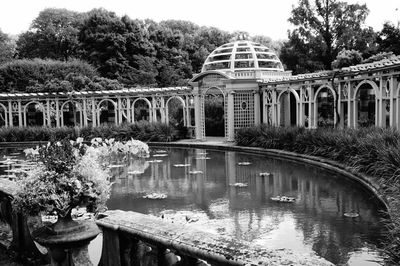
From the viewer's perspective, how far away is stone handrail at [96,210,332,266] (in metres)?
2.54

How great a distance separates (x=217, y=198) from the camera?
9.92 meters

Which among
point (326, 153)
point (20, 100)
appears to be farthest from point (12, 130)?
point (326, 153)

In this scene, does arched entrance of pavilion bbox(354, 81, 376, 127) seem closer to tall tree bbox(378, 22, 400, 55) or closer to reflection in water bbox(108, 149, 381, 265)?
reflection in water bbox(108, 149, 381, 265)

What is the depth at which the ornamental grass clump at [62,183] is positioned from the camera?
3580mm

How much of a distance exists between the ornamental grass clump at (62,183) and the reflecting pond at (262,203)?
11.1 ft

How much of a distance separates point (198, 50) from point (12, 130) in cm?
2358

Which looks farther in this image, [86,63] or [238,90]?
[86,63]

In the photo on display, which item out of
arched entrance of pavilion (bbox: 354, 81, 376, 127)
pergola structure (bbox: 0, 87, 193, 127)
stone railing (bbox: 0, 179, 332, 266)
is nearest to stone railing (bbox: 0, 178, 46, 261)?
stone railing (bbox: 0, 179, 332, 266)

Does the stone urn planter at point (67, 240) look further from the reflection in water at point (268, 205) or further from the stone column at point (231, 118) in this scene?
the stone column at point (231, 118)

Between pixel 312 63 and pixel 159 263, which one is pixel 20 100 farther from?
pixel 159 263

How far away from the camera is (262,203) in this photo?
9.27 metres

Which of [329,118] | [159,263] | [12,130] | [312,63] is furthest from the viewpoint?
[312,63]

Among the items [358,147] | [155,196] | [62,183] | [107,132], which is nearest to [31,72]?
[107,132]

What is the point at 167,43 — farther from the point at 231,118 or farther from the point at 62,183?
the point at 62,183
